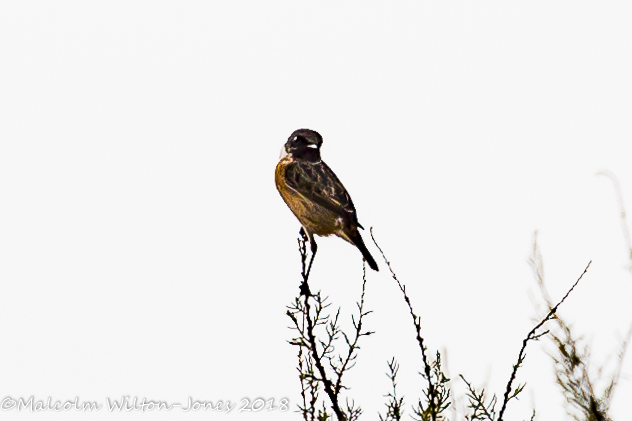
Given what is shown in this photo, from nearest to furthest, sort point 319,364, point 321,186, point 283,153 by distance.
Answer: point 319,364
point 321,186
point 283,153

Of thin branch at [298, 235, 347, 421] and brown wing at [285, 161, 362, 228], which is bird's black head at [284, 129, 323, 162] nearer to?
brown wing at [285, 161, 362, 228]

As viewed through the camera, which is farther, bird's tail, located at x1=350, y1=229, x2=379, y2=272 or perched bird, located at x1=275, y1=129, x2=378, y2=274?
perched bird, located at x1=275, y1=129, x2=378, y2=274

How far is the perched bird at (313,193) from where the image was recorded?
7379 mm

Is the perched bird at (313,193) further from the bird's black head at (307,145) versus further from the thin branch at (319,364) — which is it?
the thin branch at (319,364)

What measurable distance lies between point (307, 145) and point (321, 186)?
40 cm

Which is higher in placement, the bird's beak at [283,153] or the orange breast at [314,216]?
the bird's beak at [283,153]

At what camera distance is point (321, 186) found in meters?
7.65

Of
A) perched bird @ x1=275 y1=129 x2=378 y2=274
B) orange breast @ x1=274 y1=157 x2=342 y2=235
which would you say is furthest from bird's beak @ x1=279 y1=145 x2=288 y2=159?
orange breast @ x1=274 y1=157 x2=342 y2=235

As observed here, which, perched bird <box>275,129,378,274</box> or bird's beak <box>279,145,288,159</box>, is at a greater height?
bird's beak <box>279,145,288,159</box>

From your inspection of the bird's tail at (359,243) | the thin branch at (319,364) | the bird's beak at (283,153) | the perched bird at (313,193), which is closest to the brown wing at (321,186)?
the perched bird at (313,193)

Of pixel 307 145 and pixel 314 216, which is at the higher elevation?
pixel 307 145

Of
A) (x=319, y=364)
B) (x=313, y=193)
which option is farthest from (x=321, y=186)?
(x=319, y=364)

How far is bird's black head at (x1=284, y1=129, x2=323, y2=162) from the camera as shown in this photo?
7789mm

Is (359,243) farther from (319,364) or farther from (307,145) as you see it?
A: (319,364)
